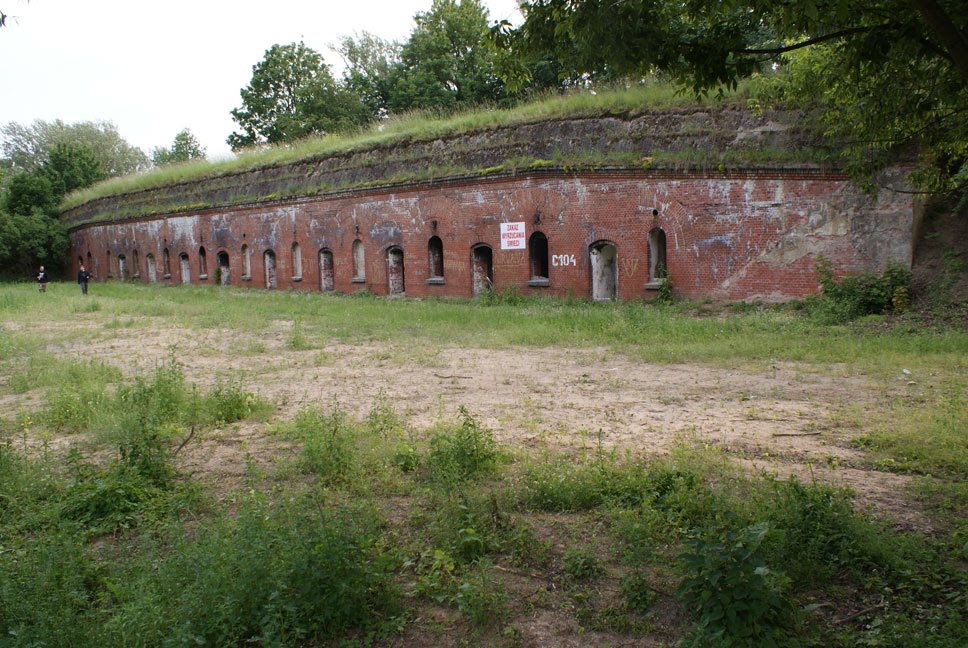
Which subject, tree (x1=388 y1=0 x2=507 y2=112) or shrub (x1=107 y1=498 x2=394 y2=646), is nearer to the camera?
shrub (x1=107 y1=498 x2=394 y2=646)

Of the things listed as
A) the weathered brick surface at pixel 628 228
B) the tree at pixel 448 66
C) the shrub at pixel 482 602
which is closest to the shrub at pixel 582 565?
the shrub at pixel 482 602

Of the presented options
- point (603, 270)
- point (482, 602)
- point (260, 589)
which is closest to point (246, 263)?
point (603, 270)

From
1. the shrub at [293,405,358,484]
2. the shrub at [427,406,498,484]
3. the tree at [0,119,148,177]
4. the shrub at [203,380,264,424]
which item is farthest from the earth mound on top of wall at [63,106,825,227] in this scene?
the tree at [0,119,148,177]

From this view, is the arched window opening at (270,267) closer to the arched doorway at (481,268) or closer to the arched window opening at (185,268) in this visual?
the arched window opening at (185,268)

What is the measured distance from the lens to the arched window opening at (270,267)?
28.7m

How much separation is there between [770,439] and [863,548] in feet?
8.16

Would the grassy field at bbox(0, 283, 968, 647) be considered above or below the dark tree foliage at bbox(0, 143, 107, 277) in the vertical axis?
below

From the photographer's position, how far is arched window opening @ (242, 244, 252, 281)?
2953cm

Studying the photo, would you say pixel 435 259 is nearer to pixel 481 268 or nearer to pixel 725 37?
pixel 481 268

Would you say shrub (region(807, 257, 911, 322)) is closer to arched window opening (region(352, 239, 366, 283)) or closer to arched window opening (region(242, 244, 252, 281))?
arched window opening (region(352, 239, 366, 283))

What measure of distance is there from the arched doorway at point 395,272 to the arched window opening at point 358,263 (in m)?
1.46

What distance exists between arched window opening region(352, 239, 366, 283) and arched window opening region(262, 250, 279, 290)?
5246mm

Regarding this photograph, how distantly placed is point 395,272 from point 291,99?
98.6 ft

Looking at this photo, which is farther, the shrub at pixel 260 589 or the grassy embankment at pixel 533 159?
the grassy embankment at pixel 533 159
